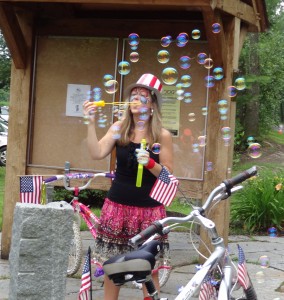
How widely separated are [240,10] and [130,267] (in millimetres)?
4112

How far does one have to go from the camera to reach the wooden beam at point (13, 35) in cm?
644

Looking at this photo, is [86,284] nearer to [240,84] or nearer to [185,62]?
[240,84]

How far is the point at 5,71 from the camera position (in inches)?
1085

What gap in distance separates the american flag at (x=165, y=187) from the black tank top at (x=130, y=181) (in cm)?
69

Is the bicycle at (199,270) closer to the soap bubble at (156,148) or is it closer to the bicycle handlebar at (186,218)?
the bicycle handlebar at (186,218)

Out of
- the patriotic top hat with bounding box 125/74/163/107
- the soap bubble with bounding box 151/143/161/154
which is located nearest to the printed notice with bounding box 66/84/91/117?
the patriotic top hat with bounding box 125/74/163/107

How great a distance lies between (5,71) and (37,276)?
2453cm

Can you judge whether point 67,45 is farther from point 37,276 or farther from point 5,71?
point 5,71

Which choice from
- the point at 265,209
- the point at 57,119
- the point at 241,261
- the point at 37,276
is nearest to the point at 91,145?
the point at 37,276

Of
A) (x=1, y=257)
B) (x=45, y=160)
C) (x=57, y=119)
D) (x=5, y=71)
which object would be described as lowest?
(x=1, y=257)

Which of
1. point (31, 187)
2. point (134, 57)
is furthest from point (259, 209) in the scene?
point (31, 187)

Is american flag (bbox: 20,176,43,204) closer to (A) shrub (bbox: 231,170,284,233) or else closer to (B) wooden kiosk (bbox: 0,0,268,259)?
(B) wooden kiosk (bbox: 0,0,268,259)

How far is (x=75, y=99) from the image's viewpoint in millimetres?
6977

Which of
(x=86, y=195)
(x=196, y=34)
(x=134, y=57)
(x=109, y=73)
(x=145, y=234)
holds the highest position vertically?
(x=196, y=34)
